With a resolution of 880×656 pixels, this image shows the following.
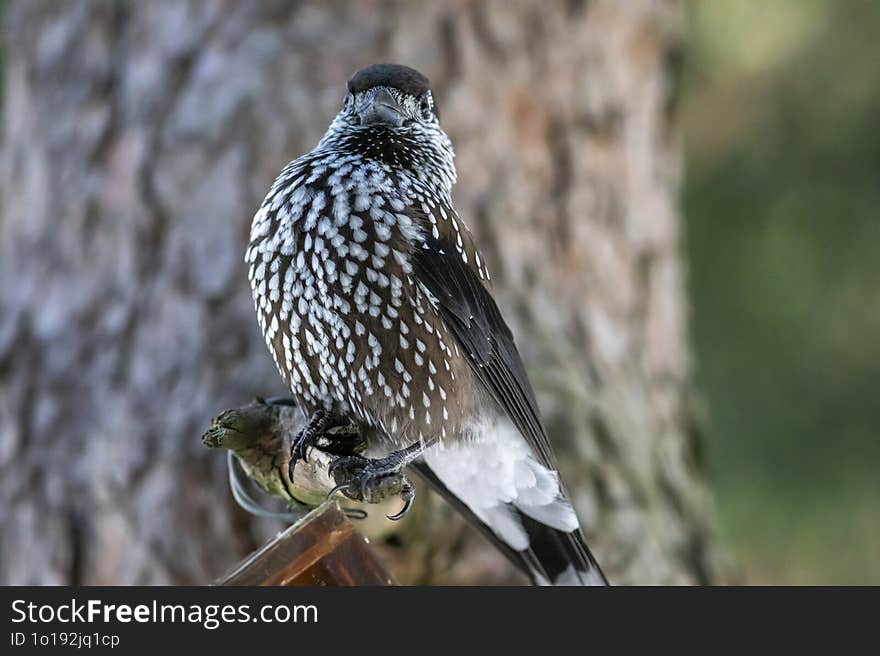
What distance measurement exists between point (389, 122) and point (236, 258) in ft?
5.36

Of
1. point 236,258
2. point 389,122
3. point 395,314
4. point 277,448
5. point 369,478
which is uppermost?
point 236,258

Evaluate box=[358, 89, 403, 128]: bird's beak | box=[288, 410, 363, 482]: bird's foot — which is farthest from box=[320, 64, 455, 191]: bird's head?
box=[288, 410, 363, 482]: bird's foot

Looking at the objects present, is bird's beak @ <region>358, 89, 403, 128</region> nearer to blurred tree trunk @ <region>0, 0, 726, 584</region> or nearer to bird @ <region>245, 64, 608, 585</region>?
bird @ <region>245, 64, 608, 585</region>

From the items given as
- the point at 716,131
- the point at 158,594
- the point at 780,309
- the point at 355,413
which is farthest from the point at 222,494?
the point at 716,131

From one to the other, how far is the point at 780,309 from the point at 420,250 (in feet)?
12.5

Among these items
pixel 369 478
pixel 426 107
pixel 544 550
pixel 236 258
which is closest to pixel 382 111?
pixel 426 107

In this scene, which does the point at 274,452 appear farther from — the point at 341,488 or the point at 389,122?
the point at 389,122

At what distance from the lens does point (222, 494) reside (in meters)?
4.41

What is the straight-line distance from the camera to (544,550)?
348 cm

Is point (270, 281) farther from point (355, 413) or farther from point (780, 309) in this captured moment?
point (780, 309)

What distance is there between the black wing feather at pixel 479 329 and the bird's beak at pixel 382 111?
13.3 inches

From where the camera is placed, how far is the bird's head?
3268mm

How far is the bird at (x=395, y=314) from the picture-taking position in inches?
120

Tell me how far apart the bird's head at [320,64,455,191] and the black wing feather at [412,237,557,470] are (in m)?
0.28
